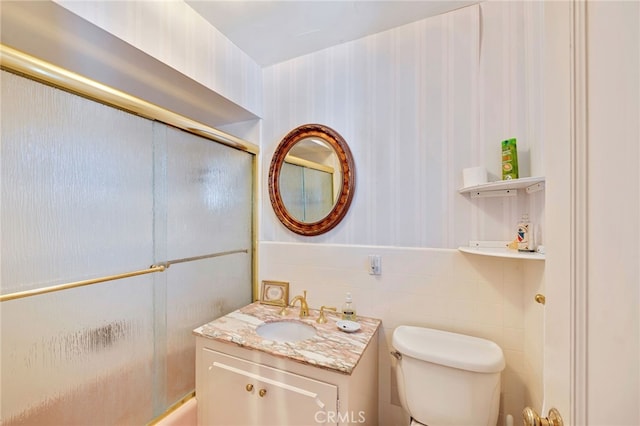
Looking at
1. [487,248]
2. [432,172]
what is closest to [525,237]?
[487,248]

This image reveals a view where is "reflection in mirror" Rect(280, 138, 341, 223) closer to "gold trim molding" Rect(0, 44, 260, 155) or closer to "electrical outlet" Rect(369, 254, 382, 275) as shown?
"electrical outlet" Rect(369, 254, 382, 275)

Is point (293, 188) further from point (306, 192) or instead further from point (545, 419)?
point (545, 419)

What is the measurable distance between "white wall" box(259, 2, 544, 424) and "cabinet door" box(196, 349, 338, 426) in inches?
21.8

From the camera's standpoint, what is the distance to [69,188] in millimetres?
1015

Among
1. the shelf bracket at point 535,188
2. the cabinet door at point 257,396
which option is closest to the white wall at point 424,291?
the shelf bracket at point 535,188

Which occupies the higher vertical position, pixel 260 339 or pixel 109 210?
pixel 109 210

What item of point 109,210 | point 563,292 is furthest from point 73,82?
point 563,292

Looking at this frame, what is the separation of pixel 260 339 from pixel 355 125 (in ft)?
4.27

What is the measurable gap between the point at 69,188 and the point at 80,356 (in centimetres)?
68

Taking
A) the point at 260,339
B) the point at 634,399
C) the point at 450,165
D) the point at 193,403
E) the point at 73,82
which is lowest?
the point at 193,403

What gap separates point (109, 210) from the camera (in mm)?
1144

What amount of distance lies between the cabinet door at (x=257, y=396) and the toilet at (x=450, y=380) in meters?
0.37

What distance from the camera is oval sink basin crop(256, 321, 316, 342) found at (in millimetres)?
1462

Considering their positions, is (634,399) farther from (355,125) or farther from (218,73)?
(218,73)
